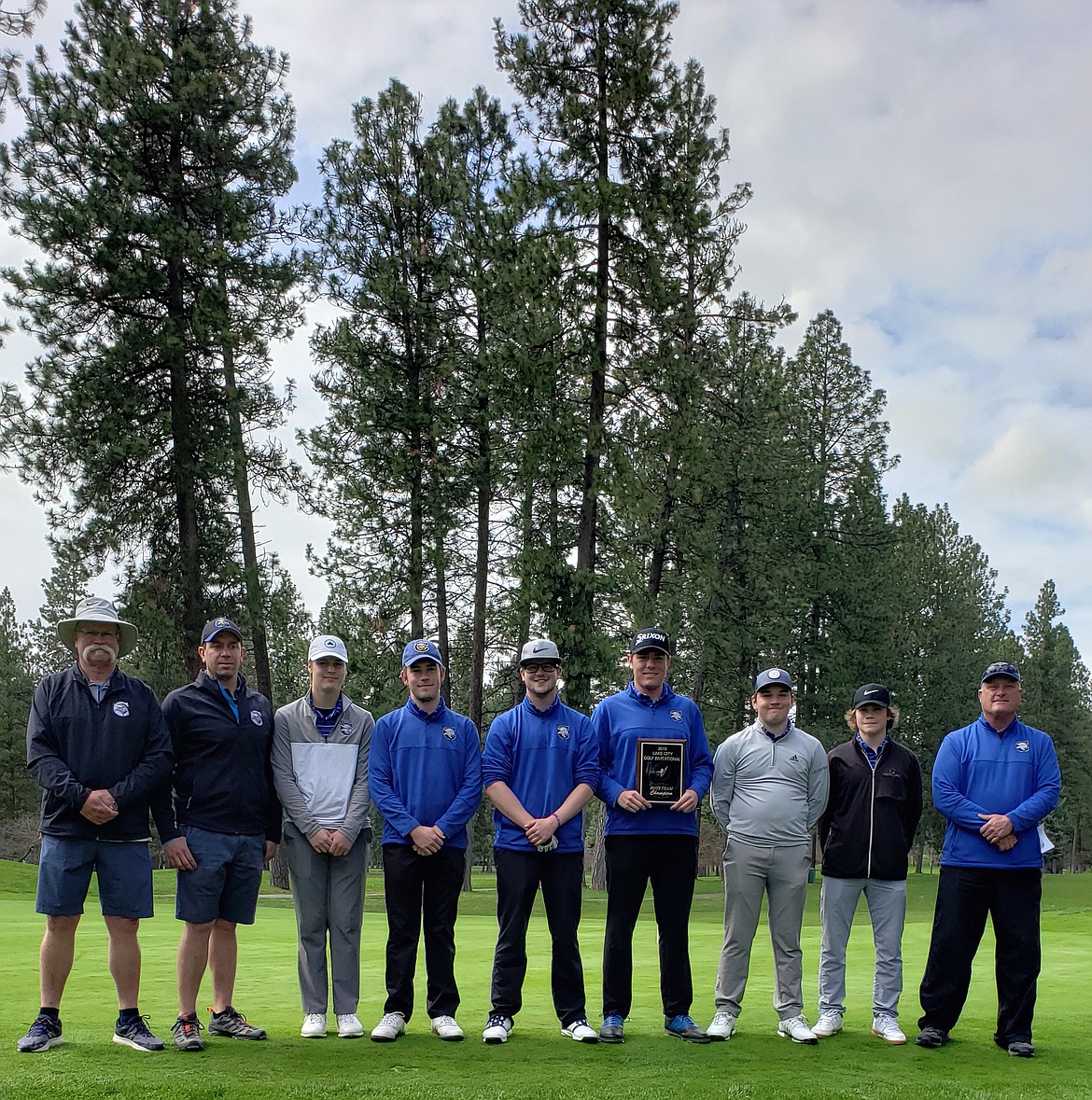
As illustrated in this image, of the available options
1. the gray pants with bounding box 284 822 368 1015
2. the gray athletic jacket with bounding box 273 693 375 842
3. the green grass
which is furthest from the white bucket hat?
the green grass

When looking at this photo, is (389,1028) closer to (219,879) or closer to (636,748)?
(219,879)

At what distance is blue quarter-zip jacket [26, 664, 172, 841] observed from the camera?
623cm

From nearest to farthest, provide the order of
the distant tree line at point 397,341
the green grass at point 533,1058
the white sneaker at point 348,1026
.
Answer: the green grass at point 533,1058 < the white sneaker at point 348,1026 < the distant tree line at point 397,341

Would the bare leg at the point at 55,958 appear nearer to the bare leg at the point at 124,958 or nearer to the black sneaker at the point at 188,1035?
the bare leg at the point at 124,958

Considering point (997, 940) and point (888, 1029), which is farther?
point (997, 940)

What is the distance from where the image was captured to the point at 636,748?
6.93 meters

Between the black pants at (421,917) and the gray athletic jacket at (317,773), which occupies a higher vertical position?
the gray athletic jacket at (317,773)

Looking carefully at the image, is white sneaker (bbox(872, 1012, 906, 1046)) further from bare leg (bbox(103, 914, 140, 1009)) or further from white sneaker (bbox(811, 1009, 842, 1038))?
bare leg (bbox(103, 914, 140, 1009))

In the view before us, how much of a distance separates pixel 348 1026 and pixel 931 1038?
11.0ft

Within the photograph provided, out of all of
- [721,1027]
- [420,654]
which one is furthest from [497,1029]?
[420,654]

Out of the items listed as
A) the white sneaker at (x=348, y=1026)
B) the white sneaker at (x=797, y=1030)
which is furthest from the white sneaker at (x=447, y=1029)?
the white sneaker at (x=797, y=1030)

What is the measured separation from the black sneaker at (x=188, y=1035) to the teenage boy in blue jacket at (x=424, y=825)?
1015mm

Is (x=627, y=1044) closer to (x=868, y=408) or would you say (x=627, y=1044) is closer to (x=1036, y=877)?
(x=1036, y=877)

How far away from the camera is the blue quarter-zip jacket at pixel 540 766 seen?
271 inches
